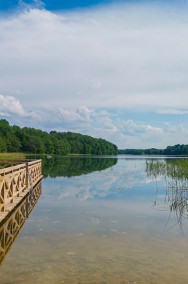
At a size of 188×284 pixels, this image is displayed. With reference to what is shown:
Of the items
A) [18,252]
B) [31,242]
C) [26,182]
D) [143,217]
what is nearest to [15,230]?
[31,242]

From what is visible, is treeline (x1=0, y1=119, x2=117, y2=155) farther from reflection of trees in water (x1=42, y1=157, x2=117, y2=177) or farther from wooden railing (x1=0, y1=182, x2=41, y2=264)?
wooden railing (x1=0, y1=182, x2=41, y2=264)

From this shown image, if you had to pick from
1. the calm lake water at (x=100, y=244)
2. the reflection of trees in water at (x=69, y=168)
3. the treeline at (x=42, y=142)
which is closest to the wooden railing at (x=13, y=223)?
the calm lake water at (x=100, y=244)

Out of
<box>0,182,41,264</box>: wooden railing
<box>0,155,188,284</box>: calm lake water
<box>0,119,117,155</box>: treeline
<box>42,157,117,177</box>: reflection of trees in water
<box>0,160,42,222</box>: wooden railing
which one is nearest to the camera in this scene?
<box>0,155,188,284</box>: calm lake water

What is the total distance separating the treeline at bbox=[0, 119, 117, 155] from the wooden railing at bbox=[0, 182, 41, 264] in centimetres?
8130

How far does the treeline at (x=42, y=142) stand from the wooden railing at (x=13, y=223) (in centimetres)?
8130

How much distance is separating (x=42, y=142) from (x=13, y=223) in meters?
108

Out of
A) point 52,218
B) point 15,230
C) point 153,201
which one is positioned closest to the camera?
point 15,230

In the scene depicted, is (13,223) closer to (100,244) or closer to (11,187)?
(11,187)

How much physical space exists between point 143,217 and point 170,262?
16.8 ft

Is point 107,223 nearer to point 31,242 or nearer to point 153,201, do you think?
point 31,242

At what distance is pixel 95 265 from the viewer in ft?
23.7

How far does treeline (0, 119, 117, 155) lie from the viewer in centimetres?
10519

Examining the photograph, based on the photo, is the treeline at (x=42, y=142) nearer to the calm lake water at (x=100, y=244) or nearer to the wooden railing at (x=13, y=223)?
the wooden railing at (x=13, y=223)

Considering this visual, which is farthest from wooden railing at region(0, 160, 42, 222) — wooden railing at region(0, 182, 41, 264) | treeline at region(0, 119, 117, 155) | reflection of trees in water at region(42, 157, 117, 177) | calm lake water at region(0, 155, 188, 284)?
treeline at region(0, 119, 117, 155)
